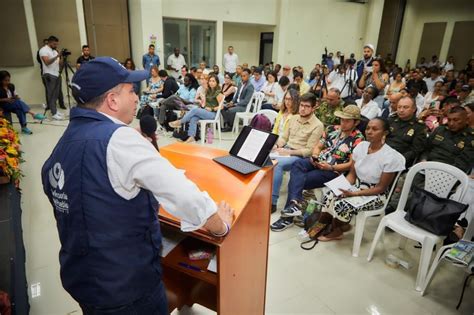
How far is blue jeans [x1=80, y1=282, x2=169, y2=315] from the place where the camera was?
0.95 m

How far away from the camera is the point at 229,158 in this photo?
1521 millimetres

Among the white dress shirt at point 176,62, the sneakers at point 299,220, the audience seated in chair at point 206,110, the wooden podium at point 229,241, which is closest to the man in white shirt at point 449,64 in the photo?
A: the white dress shirt at point 176,62

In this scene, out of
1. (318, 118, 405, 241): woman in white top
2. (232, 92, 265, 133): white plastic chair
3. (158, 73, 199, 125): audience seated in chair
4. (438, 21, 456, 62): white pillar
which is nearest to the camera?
(318, 118, 405, 241): woman in white top

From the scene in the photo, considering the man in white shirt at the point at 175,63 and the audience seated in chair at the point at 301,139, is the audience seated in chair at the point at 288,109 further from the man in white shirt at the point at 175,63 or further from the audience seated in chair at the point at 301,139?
the man in white shirt at the point at 175,63

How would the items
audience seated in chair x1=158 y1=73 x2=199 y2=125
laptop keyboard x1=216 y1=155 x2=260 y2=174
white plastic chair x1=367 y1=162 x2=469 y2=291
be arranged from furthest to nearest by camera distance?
audience seated in chair x1=158 y1=73 x2=199 y2=125
white plastic chair x1=367 y1=162 x2=469 y2=291
laptop keyboard x1=216 y1=155 x2=260 y2=174

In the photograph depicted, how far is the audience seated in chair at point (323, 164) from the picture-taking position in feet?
8.91

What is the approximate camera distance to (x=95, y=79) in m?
0.86

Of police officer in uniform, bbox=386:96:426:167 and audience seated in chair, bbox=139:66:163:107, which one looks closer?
police officer in uniform, bbox=386:96:426:167

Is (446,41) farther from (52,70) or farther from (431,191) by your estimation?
(52,70)

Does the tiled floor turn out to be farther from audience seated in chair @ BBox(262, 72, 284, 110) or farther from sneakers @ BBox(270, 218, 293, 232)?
audience seated in chair @ BBox(262, 72, 284, 110)

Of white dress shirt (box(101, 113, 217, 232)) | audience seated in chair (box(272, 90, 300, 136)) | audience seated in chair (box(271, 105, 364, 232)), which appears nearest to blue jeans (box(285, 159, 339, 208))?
audience seated in chair (box(271, 105, 364, 232))

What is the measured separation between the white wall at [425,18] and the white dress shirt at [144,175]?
1324 cm

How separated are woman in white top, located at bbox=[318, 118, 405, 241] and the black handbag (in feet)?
0.83

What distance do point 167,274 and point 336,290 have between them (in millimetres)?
1128
